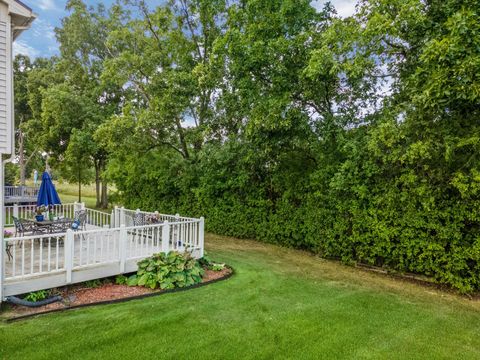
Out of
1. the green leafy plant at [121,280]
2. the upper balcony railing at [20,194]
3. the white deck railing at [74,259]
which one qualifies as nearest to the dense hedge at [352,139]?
the white deck railing at [74,259]

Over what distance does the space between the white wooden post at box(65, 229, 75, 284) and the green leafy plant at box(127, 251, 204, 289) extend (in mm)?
1141

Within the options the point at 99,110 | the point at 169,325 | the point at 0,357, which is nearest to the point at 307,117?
the point at 169,325

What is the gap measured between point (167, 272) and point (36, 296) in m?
2.23

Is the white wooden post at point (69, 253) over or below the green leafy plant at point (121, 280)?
over

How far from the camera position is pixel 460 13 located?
5316mm

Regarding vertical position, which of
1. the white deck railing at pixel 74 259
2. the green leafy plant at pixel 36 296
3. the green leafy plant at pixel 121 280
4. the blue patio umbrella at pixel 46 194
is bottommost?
the green leafy plant at pixel 121 280

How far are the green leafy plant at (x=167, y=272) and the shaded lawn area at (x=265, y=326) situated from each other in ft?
1.32

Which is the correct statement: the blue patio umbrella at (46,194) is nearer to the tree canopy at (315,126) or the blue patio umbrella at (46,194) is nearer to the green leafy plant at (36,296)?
the green leafy plant at (36,296)

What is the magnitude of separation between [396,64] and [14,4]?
8092mm

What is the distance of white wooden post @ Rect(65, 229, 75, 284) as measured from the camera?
5.56 metres

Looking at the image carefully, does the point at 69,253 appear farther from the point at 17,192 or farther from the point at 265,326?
the point at 17,192

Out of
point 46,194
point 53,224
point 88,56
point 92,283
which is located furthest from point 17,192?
point 92,283

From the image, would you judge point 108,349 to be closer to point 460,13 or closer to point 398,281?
point 398,281

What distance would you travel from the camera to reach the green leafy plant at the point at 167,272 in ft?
20.6
